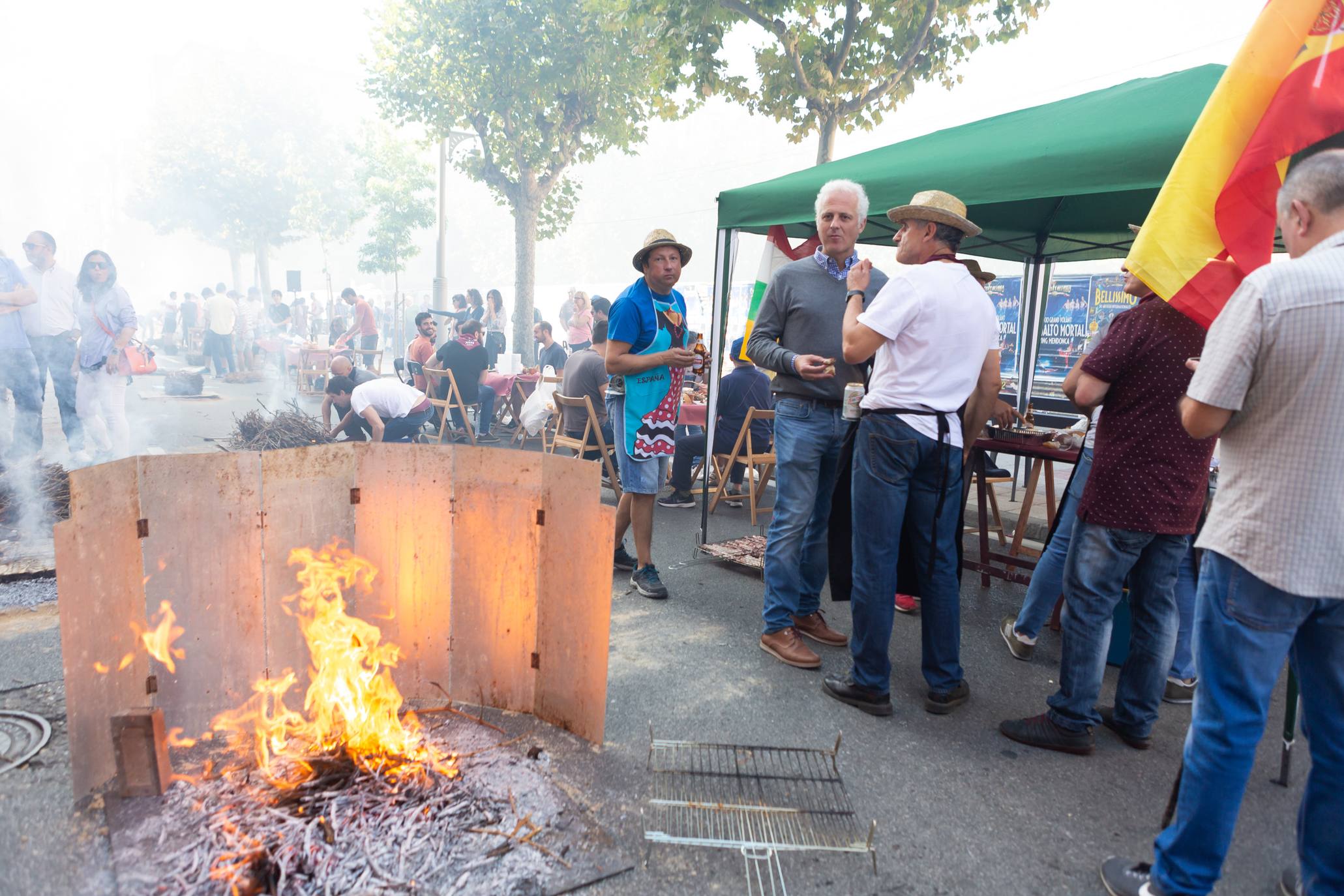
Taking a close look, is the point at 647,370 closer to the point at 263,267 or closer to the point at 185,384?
the point at 185,384

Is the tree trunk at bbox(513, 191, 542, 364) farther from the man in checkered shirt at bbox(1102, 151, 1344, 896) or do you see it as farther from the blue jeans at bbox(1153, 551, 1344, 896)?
the blue jeans at bbox(1153, 551, 1344, 896)

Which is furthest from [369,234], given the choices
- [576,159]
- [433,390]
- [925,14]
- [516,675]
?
[516,675]

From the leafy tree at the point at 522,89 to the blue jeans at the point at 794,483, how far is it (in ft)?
47.2

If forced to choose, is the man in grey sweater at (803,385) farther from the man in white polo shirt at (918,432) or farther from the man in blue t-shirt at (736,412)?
the man in blue t-shirt at (736,412)

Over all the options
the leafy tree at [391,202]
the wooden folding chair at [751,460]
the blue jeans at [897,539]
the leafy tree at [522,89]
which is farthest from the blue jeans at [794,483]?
the leafy tree at [391,202]

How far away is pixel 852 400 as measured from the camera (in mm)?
3459

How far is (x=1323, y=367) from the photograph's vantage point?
1.77m

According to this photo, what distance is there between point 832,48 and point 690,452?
5996 mm

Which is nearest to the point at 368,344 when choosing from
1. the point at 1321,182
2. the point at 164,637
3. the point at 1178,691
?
the point at 164,637

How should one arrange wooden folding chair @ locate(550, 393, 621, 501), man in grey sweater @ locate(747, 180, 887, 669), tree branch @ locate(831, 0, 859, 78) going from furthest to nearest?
tree branch @ locate(831, 0, 859, 78) → wooden folding chair @ locate(550, 393, 621, 501) → man in grey sweater @ locate(747, 180, 887, 669)

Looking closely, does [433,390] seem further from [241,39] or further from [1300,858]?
[241,39]

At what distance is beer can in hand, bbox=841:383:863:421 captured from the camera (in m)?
3.44

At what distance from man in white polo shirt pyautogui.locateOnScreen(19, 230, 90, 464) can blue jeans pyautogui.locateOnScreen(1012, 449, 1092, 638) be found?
8338mm

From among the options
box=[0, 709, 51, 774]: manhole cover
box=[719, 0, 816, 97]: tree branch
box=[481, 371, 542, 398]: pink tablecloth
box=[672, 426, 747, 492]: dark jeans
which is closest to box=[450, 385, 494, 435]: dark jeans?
box=[481, 371, 542, 398]: pink tablecloth
